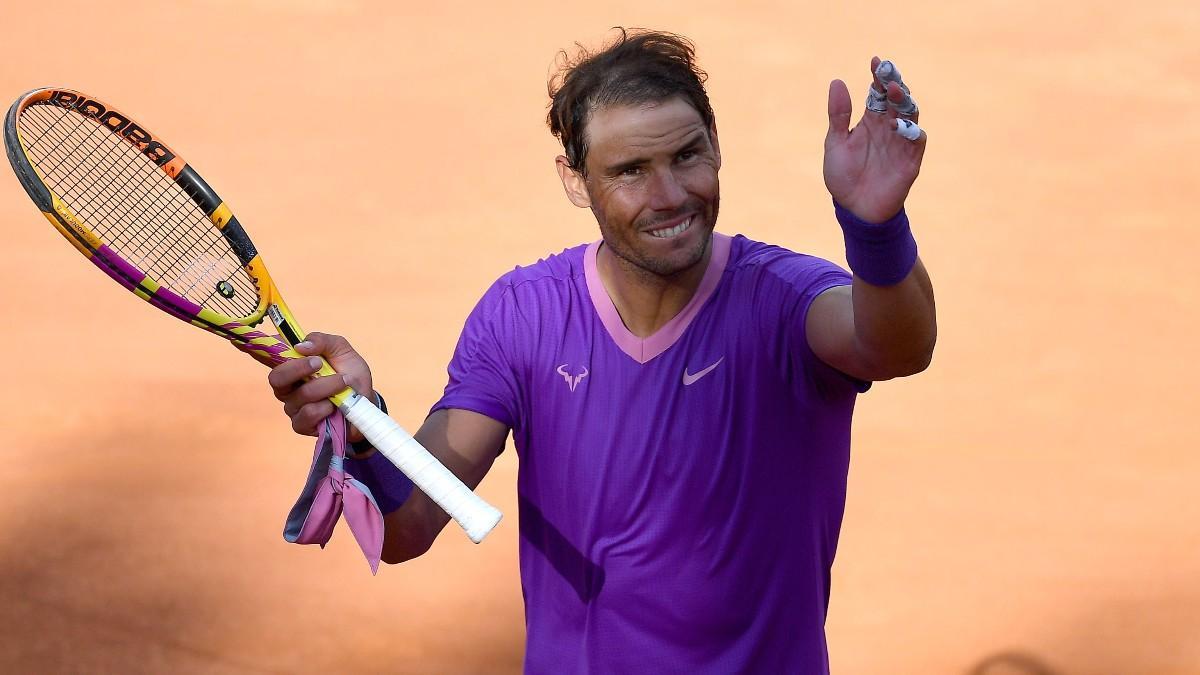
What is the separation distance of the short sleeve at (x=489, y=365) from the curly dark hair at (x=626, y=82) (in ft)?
1.20

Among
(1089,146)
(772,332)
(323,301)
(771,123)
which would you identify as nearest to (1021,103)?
(1089,146)

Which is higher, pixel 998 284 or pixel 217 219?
pixel 998 284

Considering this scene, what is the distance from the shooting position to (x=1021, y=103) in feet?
31.3

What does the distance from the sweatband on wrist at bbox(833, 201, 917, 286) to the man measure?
11.3 inches

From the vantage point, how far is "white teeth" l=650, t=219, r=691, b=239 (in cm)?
323

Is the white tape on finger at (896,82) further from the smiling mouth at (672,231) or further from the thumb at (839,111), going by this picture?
the smiling mouth at (672,231)

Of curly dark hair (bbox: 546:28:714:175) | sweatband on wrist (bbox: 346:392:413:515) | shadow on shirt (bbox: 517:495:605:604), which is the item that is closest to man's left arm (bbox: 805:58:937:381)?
curly dark hair (bbox: 546:28:714:175)

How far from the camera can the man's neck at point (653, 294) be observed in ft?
11.0

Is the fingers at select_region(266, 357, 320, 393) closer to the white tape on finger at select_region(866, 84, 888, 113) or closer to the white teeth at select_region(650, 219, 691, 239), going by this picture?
the white teeth at select_region(650, 219, 691, 239)

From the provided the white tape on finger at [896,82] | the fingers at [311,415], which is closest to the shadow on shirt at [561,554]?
the fingers at [311,415]

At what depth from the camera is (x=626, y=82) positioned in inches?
132

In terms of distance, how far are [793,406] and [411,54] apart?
7716 millimetres

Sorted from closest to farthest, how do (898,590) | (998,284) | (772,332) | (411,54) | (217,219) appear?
(772,332)
(217,219)
(898,590)
(998,284)
(411,54)

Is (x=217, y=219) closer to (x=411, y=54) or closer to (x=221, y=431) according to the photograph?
(x=221, y=431)
